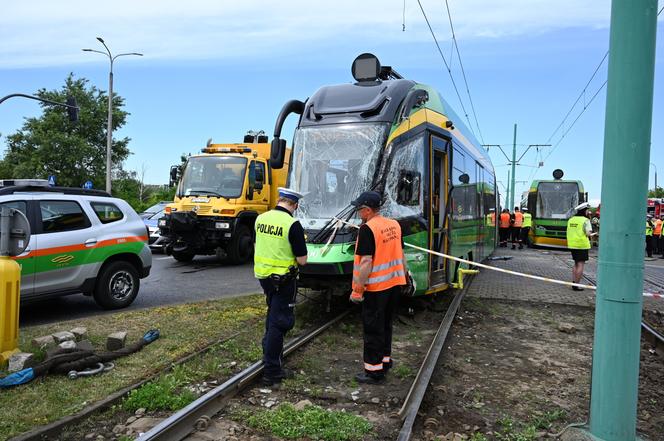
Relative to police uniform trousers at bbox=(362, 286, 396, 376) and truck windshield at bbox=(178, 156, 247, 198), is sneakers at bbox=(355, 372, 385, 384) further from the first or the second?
truck windshield at bbox=(178, 156, 247, 198)

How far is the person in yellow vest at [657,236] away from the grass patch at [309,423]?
22852mm

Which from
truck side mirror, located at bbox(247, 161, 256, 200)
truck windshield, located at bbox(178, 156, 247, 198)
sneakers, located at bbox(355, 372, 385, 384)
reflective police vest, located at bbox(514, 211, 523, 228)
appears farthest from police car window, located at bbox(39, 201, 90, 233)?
reflective police vest, located at bbox(514, 211, 523, 228)

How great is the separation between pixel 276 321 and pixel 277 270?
0.49 metres

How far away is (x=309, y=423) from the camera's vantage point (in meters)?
3.96

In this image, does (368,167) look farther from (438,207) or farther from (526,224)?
(526,224)

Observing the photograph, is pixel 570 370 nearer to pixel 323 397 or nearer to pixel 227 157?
pixel 323 397

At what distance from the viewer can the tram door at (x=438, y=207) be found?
7590mm

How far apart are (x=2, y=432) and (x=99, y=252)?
4345 mm

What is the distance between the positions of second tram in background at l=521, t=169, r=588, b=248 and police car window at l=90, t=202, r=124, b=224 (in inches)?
742

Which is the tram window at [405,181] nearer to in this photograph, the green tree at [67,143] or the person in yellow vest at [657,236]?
the person in yellow vest at [657,236]

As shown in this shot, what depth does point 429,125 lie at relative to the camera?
7.64m

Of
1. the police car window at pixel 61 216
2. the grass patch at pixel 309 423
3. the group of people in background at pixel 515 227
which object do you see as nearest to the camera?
the grass patch at pixel 309 423

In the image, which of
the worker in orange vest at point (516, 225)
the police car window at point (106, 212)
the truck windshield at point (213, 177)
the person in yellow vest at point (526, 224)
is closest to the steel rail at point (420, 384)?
the police car window at point (106, 212)

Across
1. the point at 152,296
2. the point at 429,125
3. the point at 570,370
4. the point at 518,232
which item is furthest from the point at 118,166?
the point at 570,370
